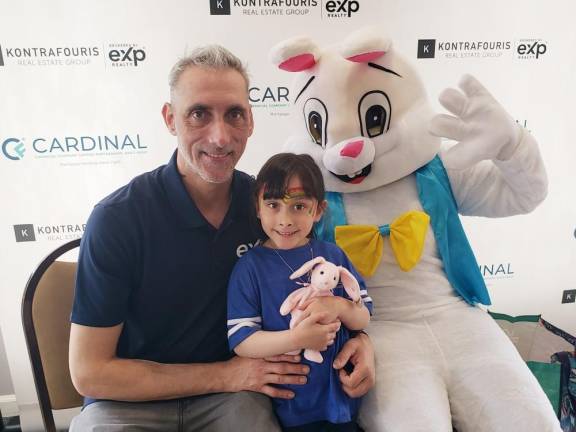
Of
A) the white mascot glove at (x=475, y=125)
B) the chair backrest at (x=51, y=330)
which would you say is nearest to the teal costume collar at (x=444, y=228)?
the white mascot glove at (x=475, y=125)

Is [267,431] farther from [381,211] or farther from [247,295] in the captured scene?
[381,211]

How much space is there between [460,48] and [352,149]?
1162 mm

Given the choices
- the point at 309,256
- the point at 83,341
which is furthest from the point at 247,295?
the point at 83,341

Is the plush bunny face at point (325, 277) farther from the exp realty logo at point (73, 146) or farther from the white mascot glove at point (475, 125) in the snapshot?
the exp realty logo at point (73, 146)

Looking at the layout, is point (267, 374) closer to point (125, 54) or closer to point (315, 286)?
point (315, 286)

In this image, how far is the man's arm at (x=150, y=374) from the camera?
3.62 ft

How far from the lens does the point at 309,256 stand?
1.10 m

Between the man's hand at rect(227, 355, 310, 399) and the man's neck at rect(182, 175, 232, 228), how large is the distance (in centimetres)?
38

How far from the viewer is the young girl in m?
1.05

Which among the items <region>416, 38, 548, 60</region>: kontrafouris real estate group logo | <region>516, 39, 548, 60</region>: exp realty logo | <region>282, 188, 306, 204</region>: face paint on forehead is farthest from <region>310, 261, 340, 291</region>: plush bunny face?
<region>516, 39, 548, 60</region>: exp realty logo

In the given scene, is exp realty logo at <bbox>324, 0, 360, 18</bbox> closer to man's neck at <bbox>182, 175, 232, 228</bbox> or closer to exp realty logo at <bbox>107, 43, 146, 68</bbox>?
exp realty logo at <bbox>107, 43, 146, 68</bbox>

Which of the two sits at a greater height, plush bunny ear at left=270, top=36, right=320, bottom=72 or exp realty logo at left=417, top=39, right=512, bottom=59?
exp realty logo at left=417, top=39, right=512, bottom=59

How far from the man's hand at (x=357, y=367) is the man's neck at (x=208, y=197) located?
484 millimetres

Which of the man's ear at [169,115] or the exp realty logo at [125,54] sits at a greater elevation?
the exp realty logo at [125,54]
